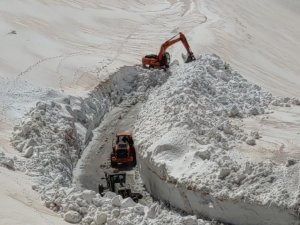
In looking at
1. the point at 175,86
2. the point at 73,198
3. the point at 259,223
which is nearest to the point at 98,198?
the point at 73,198

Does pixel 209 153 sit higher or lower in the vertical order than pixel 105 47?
higher

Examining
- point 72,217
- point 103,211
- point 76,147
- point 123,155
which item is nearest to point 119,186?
point 123,155

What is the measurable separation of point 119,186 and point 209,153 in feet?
8.87

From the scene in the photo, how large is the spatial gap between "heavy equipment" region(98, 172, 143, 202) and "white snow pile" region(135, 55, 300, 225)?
0.57m

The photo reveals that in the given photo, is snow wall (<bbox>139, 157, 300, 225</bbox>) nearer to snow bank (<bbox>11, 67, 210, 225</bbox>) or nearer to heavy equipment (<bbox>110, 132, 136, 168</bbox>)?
snow bank (<bbox>11, 67, 210, 225</bbox>)

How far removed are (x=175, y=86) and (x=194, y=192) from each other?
5.80 metres

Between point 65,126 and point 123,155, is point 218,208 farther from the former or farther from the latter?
point 65,126

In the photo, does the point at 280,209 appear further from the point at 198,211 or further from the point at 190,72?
the point at 190,72

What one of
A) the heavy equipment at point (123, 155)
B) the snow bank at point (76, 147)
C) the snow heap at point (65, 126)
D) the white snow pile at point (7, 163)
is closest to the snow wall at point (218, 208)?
the snow bank at point (76, 147)

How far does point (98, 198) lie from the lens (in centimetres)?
1188

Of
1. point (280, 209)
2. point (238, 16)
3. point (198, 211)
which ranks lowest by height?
point (238, 16)

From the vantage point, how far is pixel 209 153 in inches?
535

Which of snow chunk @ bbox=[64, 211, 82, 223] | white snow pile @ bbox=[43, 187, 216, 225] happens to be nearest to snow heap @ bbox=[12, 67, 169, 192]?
white snow pile @ bbox=[43, 187, 216, 225]

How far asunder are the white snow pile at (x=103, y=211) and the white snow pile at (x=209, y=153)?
3.50 feet
